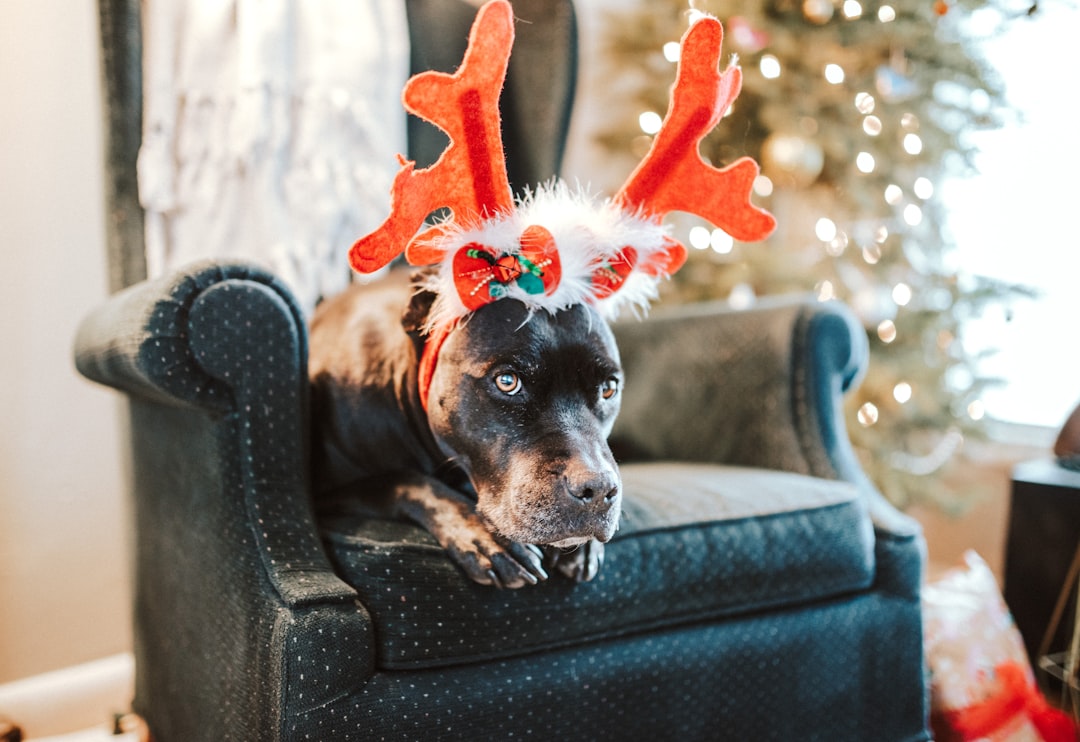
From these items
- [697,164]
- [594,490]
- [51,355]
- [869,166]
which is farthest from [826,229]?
[51,355]

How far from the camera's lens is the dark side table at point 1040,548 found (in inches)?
69.9

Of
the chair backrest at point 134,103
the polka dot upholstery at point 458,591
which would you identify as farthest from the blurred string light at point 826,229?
the chair backrest at point 134,103

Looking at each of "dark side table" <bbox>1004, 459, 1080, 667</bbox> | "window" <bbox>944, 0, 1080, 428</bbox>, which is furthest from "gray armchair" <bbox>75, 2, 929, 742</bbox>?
"window" <bbox>944, 0, 1080, 428</bbox>

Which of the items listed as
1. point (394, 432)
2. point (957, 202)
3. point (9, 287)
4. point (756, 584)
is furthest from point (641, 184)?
point (957, 202)

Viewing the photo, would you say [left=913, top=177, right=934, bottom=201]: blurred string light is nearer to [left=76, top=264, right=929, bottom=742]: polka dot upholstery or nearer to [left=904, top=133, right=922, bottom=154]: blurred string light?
[left=904, top=133, right=922, bottom=154]: blurred string light

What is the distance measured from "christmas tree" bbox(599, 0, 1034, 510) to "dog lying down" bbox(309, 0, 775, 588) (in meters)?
1.20

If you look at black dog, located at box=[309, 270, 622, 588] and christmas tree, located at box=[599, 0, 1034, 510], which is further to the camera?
christmas tree, located at box=[599, 0, 1034, 510]

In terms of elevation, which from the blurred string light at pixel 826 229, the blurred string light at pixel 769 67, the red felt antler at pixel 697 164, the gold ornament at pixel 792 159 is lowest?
the blurred string light at pixel 826 229

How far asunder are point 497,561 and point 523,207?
1.30 feet

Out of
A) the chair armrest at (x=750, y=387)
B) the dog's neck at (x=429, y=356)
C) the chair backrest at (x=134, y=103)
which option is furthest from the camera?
the chair armrest at (x=750, y=387)

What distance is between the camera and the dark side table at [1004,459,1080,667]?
1.78m

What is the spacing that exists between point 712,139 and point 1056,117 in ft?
3.23

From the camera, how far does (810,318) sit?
54.8 inches

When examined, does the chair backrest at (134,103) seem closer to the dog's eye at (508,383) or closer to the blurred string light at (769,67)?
the dog's eye at (508,383)
